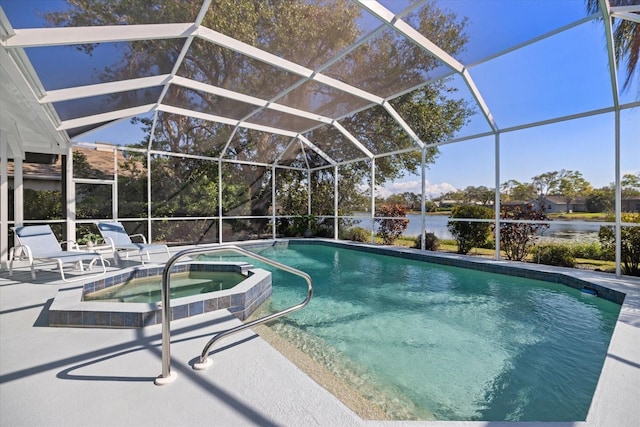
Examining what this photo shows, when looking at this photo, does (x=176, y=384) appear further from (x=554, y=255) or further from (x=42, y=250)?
(x=554, y=255)

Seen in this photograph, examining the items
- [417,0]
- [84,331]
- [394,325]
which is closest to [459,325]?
[394,325]

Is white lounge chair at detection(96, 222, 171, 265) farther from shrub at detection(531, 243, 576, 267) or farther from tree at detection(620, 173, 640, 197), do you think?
tree at detection(620, 173, 640, 197)

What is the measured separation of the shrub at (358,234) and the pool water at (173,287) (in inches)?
264

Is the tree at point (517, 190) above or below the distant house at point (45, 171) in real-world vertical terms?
below

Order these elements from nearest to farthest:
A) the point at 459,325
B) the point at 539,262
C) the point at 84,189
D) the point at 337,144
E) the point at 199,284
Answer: the point at 459,325, the point at 199,284, the point at 539,262, the point at 84,189, the point at 337,144

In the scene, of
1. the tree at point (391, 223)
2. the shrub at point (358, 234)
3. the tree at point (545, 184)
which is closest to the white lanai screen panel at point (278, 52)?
the tree at point (545, 184)

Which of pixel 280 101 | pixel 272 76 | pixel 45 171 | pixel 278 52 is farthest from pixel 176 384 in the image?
pixel 45 171

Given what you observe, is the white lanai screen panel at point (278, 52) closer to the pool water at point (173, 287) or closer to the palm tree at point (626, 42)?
the palm tree at point (626, 42)

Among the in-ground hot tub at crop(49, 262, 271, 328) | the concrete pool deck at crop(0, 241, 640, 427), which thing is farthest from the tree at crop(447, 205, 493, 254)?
the in-ground hot tub at crop(49, 262, 271, 328)

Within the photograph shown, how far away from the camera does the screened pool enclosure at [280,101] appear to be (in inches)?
177

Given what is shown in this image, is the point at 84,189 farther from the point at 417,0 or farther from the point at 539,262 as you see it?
the point at 539,262

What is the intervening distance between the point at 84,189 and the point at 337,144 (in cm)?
800

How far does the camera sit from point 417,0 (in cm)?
434

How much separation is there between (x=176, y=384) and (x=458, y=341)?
9.53 ft
